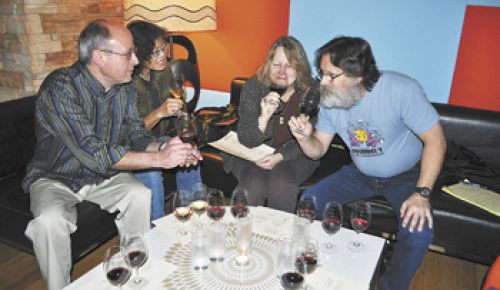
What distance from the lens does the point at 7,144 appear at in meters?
2.59

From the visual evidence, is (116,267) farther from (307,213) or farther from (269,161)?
(269,161)

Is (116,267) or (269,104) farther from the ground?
(269,104)

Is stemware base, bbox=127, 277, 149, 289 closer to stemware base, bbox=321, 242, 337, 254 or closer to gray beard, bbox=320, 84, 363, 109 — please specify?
stemware base, bbox=321, 242, 337, 254

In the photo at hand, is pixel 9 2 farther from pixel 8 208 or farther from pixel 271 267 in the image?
pixel 271 267

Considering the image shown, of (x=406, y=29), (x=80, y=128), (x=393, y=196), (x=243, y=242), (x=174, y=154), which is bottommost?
(x=393, y=196)

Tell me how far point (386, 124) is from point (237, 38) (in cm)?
204

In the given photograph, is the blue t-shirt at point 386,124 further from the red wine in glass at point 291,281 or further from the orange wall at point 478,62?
the red wine in glass at point 291,281

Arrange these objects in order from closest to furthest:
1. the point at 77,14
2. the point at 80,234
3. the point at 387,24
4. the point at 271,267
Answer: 1. the point at 271,267
2. the point at 80,234
3. the point at 387,24
4. the point at 77,14

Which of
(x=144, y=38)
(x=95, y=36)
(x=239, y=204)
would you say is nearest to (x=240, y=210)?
(x=239, y=204)

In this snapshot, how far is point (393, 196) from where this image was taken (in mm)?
2367

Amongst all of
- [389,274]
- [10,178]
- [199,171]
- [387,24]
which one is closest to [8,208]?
[10,178]

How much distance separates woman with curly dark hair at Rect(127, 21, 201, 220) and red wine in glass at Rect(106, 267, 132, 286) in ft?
4.34

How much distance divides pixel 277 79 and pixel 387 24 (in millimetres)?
1174

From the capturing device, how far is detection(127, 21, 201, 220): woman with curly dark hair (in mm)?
2688
